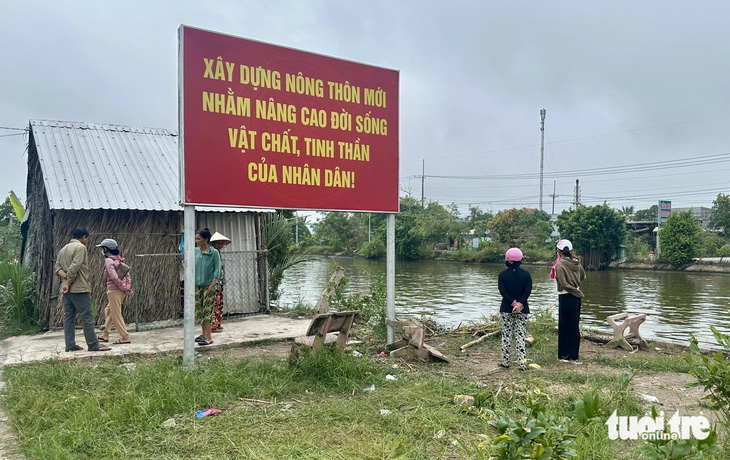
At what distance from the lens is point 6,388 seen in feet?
17.1

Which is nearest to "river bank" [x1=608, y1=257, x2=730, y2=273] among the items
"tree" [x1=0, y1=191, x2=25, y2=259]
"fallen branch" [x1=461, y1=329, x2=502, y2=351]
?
"fallen branch" [x1=461, y1=329, x2=502, y2=351]

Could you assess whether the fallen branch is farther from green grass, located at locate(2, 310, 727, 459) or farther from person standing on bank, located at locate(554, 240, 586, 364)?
green grass, located at locate(2, 310, 727, 459)

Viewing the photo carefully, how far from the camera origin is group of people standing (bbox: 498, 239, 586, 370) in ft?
Result: 22.2

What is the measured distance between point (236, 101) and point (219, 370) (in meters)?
3.12

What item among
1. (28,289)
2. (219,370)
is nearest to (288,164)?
(219,370)

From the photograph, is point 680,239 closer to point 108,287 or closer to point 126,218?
point 126,218

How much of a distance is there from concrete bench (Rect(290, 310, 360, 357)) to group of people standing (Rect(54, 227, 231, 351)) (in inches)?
83.8

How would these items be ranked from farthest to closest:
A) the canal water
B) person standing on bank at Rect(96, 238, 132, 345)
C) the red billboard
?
1. the canal water
2. person standing on bank at Rect(96, 238, 132, 345)
3. the red billboard

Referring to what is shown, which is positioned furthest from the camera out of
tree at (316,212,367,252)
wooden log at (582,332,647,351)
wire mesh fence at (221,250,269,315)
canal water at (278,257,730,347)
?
tree at (316,212,367,252)

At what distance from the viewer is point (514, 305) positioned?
674 cm

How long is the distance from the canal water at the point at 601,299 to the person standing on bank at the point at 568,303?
320cm

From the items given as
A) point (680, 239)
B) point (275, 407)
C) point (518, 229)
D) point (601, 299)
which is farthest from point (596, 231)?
point (275, 407)

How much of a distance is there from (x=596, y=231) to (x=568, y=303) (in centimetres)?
3703

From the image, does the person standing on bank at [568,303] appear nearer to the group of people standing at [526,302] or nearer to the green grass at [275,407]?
the group of people standing at [526,302]
